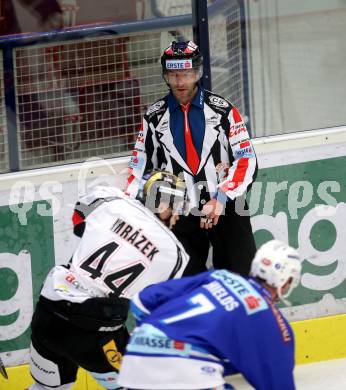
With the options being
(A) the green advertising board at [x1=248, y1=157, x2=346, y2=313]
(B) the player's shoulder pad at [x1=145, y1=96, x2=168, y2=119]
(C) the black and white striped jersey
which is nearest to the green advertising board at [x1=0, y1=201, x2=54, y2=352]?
(C) the black and white striped jersey

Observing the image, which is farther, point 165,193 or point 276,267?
point 165,193

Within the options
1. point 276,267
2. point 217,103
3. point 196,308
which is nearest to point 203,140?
point 217,103

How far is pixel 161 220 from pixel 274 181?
1.61 m

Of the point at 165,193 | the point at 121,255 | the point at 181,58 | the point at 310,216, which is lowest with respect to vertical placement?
the point at 310,216

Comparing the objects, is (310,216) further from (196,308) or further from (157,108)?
(196,308)

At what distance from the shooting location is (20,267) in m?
6.33

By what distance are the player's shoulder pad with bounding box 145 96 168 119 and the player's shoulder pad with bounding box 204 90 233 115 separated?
0.69ft

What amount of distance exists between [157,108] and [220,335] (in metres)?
2.26

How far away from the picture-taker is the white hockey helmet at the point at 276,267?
4367mm

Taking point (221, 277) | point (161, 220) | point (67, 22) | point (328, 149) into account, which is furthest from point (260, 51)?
point (221, 277)

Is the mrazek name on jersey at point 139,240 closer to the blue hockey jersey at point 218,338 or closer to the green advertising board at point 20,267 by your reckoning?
the blue hockey jersey at point 218,338

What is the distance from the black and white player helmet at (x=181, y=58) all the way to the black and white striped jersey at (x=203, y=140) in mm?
163

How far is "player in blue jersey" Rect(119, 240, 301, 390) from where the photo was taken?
4.24m

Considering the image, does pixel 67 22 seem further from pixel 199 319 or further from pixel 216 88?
pixel 199 319
